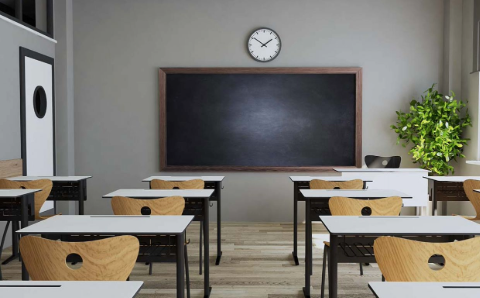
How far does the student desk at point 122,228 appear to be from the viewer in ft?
7.66

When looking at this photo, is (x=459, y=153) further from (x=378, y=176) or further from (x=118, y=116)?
(x=118, y=116)

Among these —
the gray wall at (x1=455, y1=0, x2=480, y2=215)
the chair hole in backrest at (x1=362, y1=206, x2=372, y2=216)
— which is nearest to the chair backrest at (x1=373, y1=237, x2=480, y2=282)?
the chair hole in backrest at (x1=362, y1=206, x2=372, y2=216)

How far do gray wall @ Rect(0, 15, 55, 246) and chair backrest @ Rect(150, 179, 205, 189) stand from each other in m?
2.01

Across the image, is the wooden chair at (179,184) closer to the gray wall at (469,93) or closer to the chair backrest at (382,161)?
the chair backrest at (382,161)

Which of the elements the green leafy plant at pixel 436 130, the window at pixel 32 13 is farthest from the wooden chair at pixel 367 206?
the window at pixel 32 13

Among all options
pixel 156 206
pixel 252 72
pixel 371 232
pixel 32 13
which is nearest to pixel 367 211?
pixel 371 232

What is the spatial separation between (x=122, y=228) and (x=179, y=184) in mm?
1971

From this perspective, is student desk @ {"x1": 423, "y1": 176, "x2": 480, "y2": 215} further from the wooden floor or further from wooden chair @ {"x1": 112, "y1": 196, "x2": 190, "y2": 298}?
wooden chair @ {"x1": 112, "y1": 196, "x2": 190, "y2": 298}

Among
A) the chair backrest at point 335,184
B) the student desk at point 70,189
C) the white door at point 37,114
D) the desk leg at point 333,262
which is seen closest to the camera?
the desk leg at point 333,262

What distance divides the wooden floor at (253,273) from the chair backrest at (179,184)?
2.43 feet

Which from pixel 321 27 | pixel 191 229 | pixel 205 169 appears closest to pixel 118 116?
pixel 205 169

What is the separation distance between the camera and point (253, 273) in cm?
424

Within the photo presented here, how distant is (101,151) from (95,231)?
478cm

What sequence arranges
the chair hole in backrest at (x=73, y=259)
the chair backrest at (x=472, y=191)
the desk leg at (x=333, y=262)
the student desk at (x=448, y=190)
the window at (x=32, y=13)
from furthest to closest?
1. the window at (x=32, y=13)
2. the student desk at (x=448, y=190)
3. the chair backrest at (x=472, y=191)
4. the desk leg at (x=333, y=262)
5. the chair hole in backrest at (x=73, y=259)
